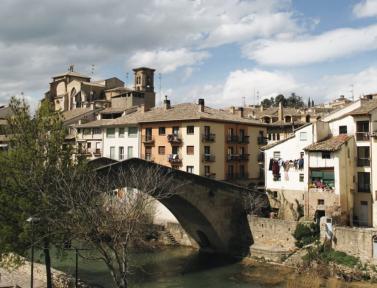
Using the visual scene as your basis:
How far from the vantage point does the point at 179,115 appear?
54.3 metres

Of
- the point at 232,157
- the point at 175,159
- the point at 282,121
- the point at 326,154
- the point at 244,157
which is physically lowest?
the point at 326,154

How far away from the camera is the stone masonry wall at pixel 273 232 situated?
1586 inches

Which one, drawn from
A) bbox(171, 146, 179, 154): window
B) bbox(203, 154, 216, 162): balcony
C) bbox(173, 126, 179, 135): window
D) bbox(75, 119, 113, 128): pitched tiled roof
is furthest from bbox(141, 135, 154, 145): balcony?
bbox(75, 119, 113, 128): pitched tiled roof

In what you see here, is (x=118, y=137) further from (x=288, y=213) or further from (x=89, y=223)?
(x=89, y=223)

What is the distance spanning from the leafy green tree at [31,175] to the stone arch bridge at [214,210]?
13106mm

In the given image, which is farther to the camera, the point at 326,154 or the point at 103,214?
the point at 326,154

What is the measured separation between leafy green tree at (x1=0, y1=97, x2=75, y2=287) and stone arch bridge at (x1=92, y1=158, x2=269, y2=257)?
43.0 feet

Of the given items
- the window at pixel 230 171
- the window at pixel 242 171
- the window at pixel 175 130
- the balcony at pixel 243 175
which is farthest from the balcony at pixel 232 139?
the window at pixel 175 130

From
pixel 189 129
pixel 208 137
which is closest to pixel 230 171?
pixel 208 137

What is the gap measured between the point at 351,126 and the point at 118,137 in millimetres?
29314

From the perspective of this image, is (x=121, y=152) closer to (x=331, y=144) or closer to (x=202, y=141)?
(x=202, y=141)

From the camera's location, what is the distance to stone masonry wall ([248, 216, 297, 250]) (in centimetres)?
4028

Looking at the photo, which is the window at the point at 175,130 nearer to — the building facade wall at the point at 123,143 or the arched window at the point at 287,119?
the building facade wall at the point at 123,143

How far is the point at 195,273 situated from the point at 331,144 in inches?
610
